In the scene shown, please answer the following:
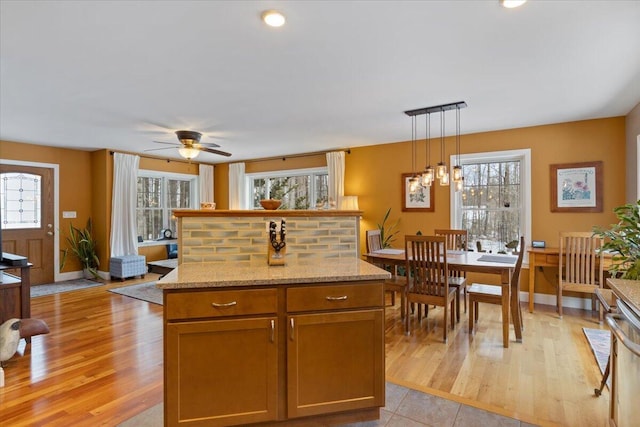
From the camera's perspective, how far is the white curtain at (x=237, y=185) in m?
7.51

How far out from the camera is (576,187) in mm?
4242

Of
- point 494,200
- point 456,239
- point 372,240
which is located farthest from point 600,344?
point 372,240

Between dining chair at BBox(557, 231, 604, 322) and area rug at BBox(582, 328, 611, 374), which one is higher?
dining chair at BBox(557, 231, 604, 322)

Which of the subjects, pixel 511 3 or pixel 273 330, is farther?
pixel 511 3

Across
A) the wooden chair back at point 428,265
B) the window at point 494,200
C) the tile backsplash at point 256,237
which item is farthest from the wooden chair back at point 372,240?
the tile backsplash at point 256,237

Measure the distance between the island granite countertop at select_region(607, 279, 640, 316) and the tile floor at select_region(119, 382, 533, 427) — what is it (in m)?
0.96

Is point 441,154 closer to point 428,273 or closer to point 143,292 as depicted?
point 428,273

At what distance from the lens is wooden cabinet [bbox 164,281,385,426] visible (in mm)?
1643

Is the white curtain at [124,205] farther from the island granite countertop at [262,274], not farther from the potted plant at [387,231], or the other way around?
the island granite countertop at [262,274]

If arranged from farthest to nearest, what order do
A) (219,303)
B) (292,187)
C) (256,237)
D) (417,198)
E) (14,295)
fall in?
(292,187) → (417,198) → (14,295) → (256,237) → (219,303)

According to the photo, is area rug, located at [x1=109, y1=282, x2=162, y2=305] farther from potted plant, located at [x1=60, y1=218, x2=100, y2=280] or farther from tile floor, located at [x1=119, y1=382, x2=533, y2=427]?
tile floor, located at [x1=119, y1=382, x2=533, y2=427]

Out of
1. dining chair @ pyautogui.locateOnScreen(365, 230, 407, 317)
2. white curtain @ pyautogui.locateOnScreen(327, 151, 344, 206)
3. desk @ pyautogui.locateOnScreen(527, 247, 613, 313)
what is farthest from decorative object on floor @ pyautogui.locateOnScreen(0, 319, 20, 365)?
desk @ pyautogui.locateOnScreen(527, 247, 613, 313)

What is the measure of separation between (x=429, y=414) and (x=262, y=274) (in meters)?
1.32

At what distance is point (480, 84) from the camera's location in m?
3.03
